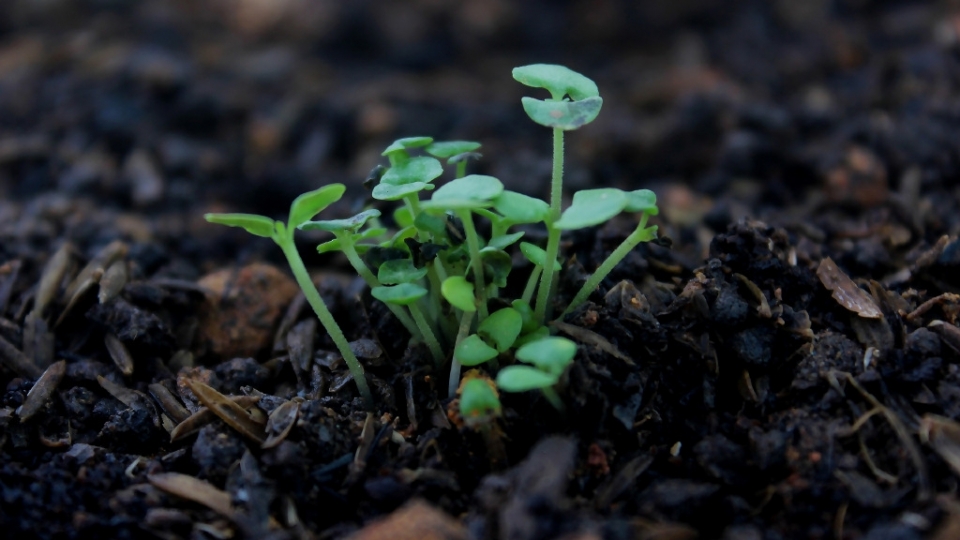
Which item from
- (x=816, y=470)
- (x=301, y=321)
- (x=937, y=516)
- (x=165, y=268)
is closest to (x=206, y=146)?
(x=165, y=268)

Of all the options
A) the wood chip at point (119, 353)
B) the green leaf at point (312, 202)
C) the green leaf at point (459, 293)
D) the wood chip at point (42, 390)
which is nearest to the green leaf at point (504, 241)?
the green leaf at point (459, 293)

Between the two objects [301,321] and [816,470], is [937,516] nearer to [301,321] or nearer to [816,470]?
[816,470]

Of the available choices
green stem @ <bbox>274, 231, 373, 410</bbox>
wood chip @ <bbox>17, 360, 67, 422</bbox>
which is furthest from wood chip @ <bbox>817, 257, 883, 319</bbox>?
wood chip @ <bbox>17, 360, 67, 422</bbox>

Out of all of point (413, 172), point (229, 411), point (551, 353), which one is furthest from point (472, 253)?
point (229, 411)

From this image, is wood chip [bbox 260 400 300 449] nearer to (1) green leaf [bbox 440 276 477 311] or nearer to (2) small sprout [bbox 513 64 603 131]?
(1) green leaf [bbox 440 276 477 311]

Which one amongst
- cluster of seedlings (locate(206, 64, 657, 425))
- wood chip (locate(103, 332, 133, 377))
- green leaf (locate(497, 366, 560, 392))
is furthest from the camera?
wood chip (locate(103, 332, 133, 377))

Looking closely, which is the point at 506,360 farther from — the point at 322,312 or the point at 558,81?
the point at 558,81
